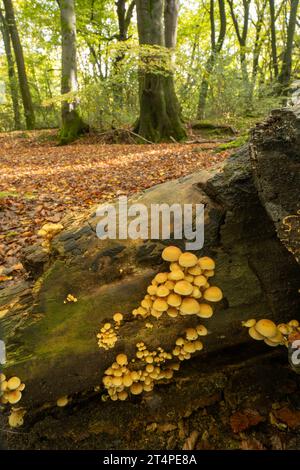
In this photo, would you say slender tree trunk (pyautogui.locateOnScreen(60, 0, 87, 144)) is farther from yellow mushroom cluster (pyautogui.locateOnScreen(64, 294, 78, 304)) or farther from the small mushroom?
the small mushroom

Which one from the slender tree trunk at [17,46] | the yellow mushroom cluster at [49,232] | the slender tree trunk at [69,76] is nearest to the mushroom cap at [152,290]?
the yellow mushroom cluster at [49,232]

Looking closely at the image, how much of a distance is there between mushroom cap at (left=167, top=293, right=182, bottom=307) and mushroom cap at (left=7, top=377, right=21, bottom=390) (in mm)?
→ 1267

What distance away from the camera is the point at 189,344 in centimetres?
234

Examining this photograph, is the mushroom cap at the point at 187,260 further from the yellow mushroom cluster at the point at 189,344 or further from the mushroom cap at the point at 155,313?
the yellow mushroom cluster at the point at 189,344

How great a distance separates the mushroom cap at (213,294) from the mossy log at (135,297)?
0.13m

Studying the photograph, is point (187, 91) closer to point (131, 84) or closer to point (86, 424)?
point (131, 84)

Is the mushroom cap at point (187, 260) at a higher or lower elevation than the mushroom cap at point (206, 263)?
higher

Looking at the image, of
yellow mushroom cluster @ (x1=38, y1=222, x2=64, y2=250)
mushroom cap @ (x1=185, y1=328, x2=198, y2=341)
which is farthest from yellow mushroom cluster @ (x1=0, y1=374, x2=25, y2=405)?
mushroom cap @ (x1=185, y1=328, x2=198, y2=341)

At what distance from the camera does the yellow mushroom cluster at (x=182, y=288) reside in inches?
81.7

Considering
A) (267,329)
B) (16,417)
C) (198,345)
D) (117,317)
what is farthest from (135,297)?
(16,417)

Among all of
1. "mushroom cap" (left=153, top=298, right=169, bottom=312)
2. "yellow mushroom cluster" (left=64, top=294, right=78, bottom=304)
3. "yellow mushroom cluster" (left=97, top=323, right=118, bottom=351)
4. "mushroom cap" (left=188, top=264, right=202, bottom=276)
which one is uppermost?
"mushroom cap" (left=188, top=264, right=202, bottom=276)

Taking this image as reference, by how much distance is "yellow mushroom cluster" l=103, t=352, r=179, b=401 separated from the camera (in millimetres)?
2287
